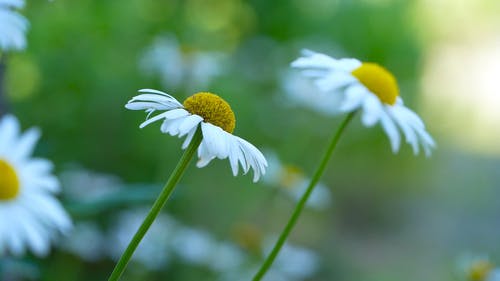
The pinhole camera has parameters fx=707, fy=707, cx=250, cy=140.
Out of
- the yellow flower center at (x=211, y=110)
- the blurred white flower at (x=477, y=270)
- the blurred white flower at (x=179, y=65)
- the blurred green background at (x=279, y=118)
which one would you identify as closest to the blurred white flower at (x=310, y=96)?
the blurred green background at (x=279, y=118)

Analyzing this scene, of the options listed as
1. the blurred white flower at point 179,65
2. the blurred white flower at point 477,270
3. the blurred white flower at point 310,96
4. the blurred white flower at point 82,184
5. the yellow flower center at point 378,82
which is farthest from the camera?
the blurred white flower at point 310,96

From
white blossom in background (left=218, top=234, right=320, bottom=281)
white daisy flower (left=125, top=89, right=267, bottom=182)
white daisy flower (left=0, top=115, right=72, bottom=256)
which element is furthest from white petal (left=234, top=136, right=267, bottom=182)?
white blossom in background (left=218, top=234, right=320, bottom=281)

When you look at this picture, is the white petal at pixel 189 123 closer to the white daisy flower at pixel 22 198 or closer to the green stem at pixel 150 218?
the green stem at pixel 150 218

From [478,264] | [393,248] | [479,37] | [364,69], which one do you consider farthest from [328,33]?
[364,69]

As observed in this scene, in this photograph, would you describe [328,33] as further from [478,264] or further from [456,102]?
[478,264]

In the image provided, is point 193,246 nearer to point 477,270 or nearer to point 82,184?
A: point 82,184

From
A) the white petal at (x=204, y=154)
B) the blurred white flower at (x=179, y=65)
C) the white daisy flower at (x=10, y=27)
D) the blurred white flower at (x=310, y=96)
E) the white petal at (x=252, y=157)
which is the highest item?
the blurred white flower at (x=310, y=96)
